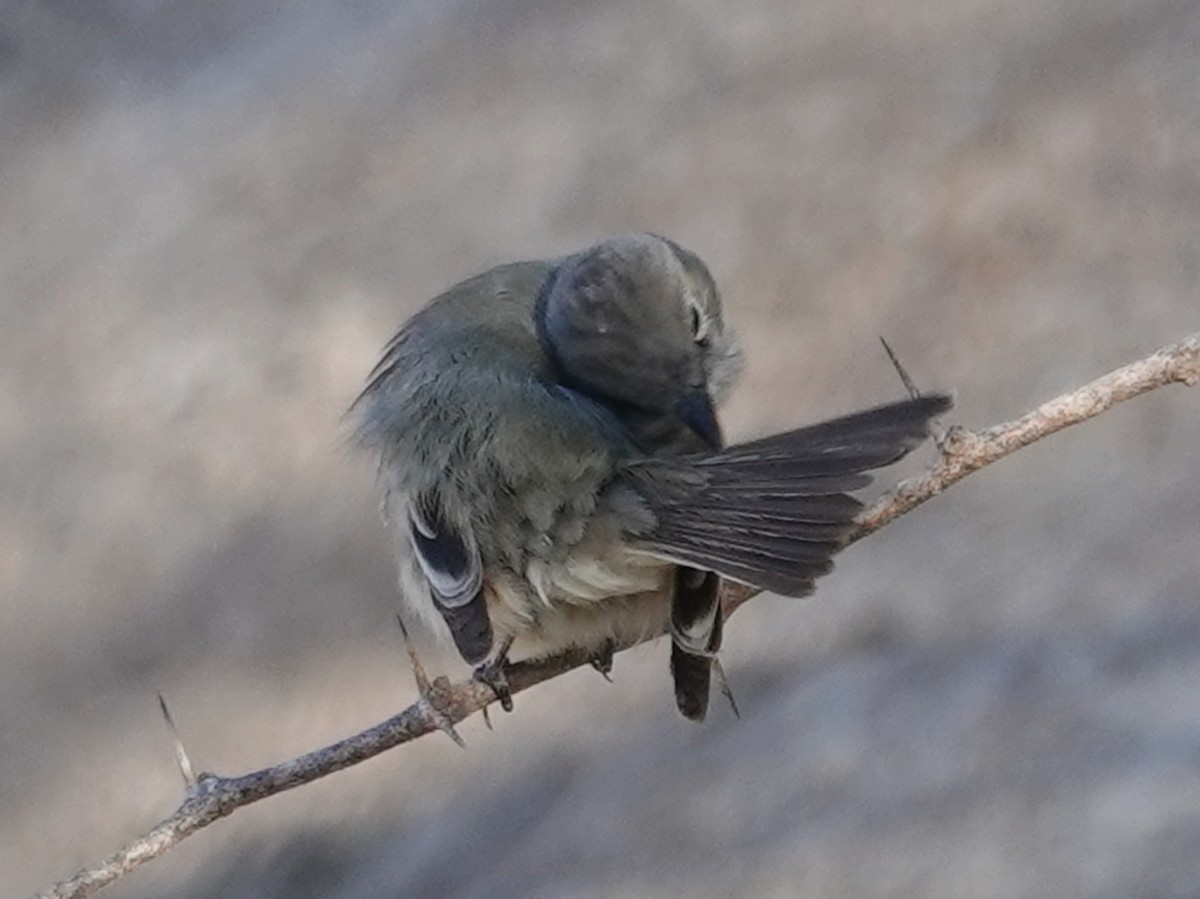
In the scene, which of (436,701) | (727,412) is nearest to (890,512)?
(436,701)

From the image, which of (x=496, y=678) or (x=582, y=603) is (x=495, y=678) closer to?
(x=496, y=678)

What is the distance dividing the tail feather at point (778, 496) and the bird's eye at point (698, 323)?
1.28ft

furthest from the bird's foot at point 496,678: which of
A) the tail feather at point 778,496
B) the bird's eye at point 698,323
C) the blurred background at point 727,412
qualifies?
the blurred background at point 727,412

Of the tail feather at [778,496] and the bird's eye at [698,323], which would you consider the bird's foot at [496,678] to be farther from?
the bird's eye at [698,323]

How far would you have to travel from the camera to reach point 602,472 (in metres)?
3.10

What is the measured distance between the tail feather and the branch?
0.08m

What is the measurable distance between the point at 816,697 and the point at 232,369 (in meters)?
2.38

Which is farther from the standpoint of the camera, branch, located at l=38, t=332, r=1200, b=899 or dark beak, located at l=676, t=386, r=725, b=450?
dark beak, located at l=676, t=386, r=725, b=450

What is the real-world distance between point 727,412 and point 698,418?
2.79m

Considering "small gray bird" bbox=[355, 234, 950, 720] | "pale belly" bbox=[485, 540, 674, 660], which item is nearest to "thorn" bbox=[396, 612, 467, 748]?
"small gray bird" bbox=[355, 234, 950, 720]

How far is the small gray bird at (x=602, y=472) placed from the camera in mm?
2840

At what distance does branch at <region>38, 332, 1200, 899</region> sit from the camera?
2.65 meters

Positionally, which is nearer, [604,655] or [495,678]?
[495,678]

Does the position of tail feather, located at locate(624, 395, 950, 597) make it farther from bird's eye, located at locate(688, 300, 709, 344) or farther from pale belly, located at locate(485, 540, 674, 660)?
bird's eye, located at locate(688, 300, 709, 344)
